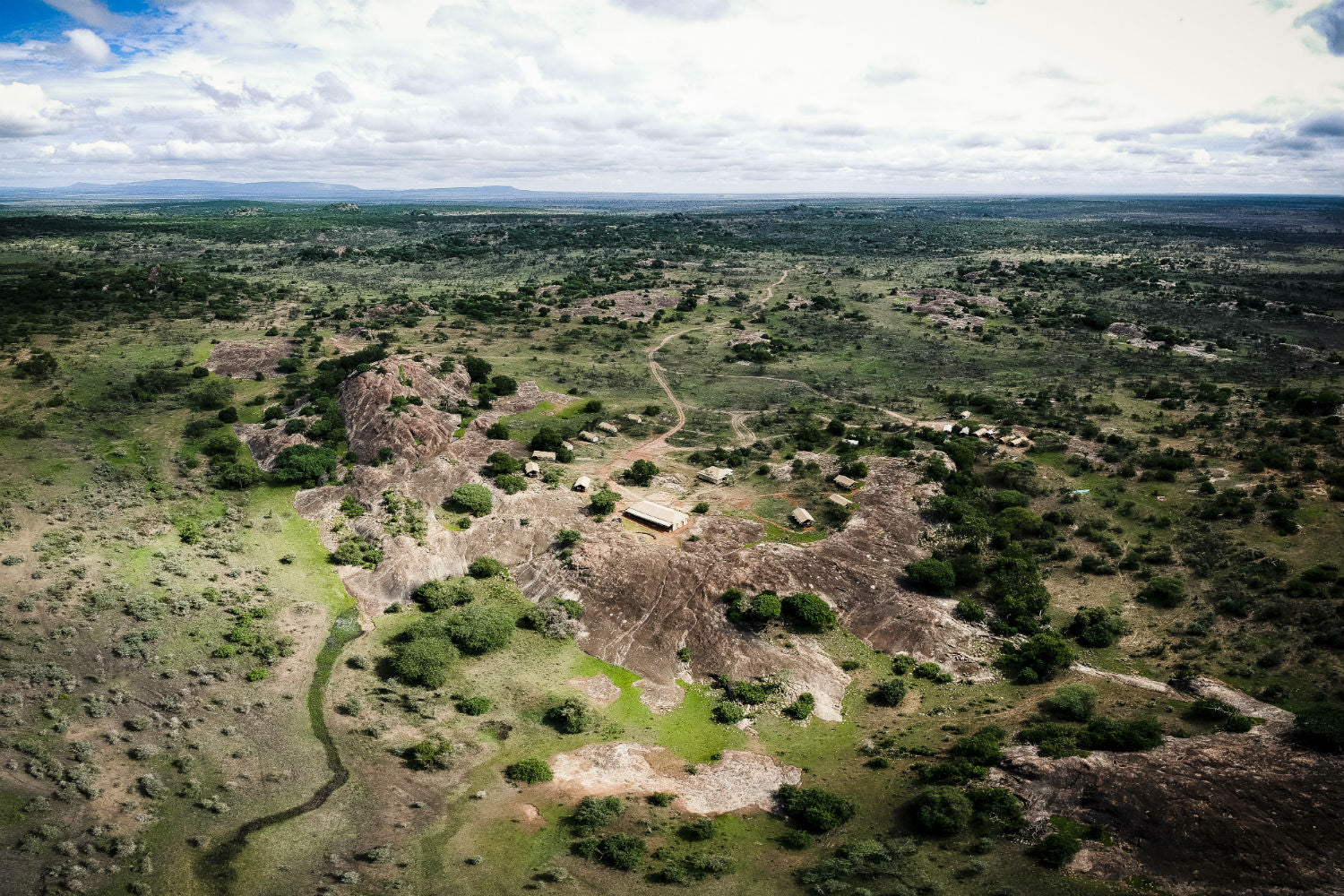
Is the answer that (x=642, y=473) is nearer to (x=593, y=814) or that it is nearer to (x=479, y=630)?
(x=479, y=630)

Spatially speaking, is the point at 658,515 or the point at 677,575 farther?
the point at 658,515

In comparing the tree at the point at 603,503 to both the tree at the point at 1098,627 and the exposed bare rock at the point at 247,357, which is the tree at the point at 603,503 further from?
the exposed bare rock at the point at 247,357

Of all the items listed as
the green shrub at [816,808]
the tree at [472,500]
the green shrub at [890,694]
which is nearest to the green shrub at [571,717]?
the green shrub at [816,808]

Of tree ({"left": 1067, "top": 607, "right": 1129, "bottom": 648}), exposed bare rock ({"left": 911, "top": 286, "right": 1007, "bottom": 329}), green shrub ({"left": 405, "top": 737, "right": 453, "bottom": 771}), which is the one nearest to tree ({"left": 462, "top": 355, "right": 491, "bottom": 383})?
green shrub ({"left": 405, "top": 737, "right": 453, "bottom": 771})

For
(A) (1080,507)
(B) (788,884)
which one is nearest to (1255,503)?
(A) (1080,507)

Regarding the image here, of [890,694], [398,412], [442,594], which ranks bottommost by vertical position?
[890,694]

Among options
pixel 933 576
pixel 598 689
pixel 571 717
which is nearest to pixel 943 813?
pixel 571 717

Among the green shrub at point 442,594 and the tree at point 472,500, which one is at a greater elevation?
the tree at point 472,500
